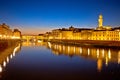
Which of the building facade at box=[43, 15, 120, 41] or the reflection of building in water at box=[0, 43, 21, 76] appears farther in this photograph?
the building facade at box=[43, 15, 120, 41]

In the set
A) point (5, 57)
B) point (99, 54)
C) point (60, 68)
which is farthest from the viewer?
point (99, 54)

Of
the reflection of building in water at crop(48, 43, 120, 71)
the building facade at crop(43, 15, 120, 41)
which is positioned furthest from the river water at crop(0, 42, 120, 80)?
A: the building facade at crop(43, 15, 120, 41)

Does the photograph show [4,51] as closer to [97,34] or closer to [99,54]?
[99,54]

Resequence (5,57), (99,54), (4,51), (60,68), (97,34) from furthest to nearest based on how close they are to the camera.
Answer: (97,34) → (4,51) → (99,54) → (5,57) → (60,68)

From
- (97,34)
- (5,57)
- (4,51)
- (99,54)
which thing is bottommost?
(99,54)

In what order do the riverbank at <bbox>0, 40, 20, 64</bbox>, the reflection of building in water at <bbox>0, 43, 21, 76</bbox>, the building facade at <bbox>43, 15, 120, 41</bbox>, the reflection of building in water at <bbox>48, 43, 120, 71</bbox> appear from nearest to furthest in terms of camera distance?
the reflection of building in water at <bbox>0, 43, 21, 76</bbox>, the reflection of building in water at <bbox>48, 43, 120, 71</bbox>, the riverbank at <bbox>0, 40, 20, 64</bbox>, the building facade at <bbox>43, 15, 120, 41</bbox>

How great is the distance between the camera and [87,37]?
14588 cm

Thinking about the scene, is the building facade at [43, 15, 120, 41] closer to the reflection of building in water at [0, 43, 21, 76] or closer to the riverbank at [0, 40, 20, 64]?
the riverbank at [0, 40, 20, 64]

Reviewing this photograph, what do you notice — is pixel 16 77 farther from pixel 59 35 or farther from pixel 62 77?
pixel 59 35

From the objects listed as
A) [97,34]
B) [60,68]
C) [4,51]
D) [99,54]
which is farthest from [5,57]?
[97,34]

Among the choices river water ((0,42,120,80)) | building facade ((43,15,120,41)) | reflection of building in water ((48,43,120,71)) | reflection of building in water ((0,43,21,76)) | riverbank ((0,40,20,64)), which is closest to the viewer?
river water ((0,42,120,80))

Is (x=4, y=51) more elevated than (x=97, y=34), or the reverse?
(x=97, y=34)

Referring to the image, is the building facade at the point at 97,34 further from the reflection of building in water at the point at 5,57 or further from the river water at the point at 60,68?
the river water at the point at 60,68

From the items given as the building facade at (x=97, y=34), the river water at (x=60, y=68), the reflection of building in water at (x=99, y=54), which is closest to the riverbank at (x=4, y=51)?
the river water at (x=60, y=68)
